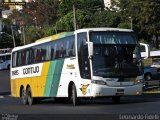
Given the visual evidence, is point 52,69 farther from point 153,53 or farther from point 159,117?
point 153,53

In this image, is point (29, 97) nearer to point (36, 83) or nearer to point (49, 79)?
point (36, 83)

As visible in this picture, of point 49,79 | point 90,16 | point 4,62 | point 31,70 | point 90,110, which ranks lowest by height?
point 90,110

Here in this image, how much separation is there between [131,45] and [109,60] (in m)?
1.20

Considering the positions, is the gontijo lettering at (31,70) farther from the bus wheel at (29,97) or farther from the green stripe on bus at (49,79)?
the green stripe on bus at (49,79)

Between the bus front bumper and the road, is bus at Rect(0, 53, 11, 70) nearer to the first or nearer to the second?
the road

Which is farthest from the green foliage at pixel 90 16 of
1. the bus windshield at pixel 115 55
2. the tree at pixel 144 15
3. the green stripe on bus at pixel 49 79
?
the bus windshield at pixel 115 55

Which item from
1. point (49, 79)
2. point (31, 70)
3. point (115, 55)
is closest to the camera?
point (115, 55)

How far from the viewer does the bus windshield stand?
22719mm

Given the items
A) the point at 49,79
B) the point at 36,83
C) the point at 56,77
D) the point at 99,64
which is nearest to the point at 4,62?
the point at 36,83

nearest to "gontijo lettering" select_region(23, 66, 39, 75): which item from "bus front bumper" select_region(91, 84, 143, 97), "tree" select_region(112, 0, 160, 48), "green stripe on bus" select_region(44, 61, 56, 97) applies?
"green stripe on bus" select_region(44, 61, 56, 97)

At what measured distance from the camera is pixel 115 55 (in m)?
22.8

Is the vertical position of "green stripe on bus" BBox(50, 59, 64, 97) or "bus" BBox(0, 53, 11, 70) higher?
"bus" BBox(0, 53, 11, 70)

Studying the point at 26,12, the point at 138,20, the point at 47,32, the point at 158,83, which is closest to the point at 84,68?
the point at 158,83

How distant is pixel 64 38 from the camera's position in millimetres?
24547
